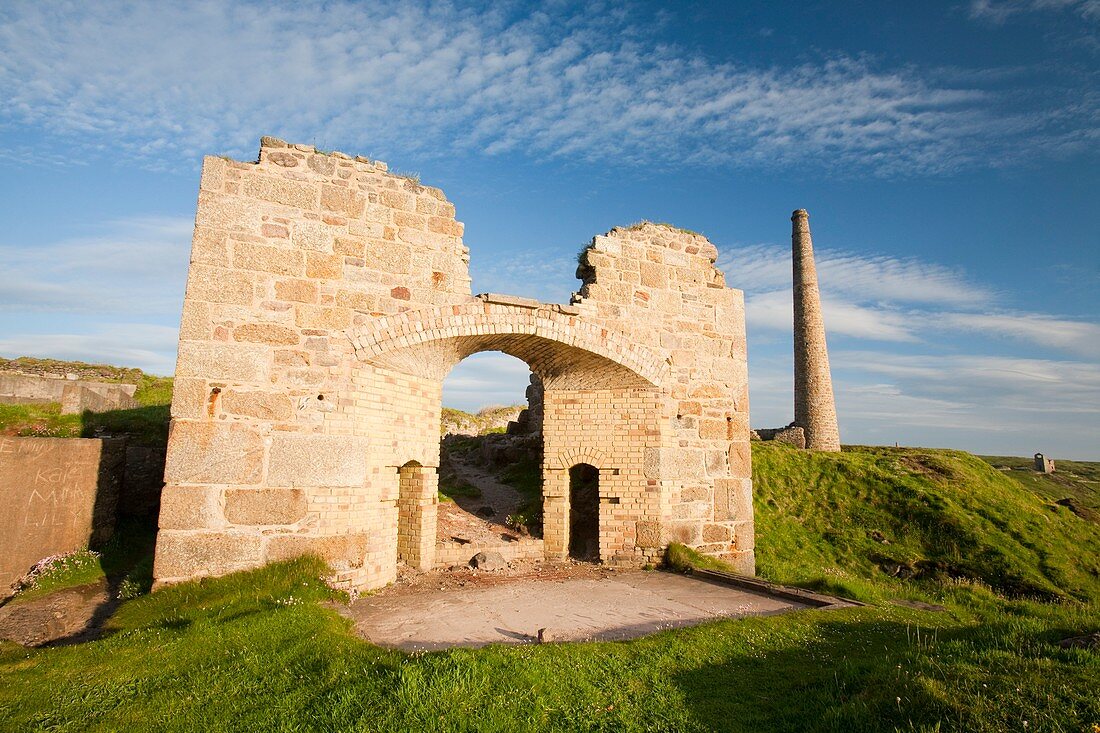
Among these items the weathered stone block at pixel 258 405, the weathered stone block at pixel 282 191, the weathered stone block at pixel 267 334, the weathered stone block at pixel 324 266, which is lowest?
the weathered stone block at pixel 258 405

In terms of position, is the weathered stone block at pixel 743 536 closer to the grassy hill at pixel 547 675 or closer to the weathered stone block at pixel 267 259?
the grassy hill at pixel 547 675

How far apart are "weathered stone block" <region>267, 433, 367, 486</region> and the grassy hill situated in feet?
3.37

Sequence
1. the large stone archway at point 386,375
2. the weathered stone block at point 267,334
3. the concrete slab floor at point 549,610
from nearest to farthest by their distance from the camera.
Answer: the concrete slab floor at point 549,610
the large stone archway at point 386,375
the weathered stone block at point 267,334

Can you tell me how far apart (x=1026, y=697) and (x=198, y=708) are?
5.06 metres

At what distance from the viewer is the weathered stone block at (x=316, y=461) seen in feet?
24.3

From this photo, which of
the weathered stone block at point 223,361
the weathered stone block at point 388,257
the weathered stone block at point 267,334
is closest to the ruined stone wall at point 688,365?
the weathered stone block at point 388,257

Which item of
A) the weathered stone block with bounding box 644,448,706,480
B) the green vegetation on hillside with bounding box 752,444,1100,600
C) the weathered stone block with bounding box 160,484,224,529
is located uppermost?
the weathered stone block with bounding box 644,448,706,480

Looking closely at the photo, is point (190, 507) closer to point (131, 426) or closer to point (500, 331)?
point (500, 331)

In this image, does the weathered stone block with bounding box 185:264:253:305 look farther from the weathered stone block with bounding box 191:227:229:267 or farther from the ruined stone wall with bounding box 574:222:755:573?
the ruined stone wall with bounding box 574:222:755:573

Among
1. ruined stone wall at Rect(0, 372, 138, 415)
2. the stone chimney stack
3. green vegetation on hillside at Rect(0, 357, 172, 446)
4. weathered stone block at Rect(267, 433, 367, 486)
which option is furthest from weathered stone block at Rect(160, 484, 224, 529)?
the stone chimney stack

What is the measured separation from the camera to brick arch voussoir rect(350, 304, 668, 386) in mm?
8133

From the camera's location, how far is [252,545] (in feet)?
23.6

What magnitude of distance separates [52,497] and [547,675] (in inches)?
293

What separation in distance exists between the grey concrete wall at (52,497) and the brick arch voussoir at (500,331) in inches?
163
